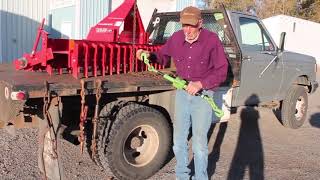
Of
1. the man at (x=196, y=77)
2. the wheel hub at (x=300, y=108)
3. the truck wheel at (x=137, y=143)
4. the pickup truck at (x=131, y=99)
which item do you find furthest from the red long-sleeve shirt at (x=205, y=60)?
the wheel hub at (x=300, y=108)

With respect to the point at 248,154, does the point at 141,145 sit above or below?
above

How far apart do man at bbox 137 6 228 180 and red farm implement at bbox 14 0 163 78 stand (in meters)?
0.88

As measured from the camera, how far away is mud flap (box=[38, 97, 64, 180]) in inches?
160

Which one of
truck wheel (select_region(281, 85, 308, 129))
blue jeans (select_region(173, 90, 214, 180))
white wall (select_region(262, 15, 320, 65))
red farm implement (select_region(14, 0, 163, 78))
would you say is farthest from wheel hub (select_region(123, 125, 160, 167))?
white wall (select_region(262, 15, 320, 65))

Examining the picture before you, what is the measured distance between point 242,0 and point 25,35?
24.8 metres

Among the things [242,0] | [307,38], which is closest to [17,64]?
[307,38]

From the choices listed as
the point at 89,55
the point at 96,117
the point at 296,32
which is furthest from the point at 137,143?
the point at 296,32

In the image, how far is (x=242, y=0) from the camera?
118 ft

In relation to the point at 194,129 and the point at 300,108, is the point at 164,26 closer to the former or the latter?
the point at 300,108

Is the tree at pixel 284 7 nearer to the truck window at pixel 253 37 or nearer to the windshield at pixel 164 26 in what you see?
the windshield at pixel 164 26

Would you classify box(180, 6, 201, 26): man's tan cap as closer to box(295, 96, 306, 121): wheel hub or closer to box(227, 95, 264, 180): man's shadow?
box(227, 95, 264, 180): man's shadow

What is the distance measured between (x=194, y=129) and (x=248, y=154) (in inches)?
87.6

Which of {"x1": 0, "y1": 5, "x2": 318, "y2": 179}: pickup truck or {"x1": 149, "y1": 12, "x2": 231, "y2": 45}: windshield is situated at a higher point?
{"x1": 149, "y1": 12, "x2": 231, "y2": 45}: windshield

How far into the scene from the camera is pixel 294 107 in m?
7.95
